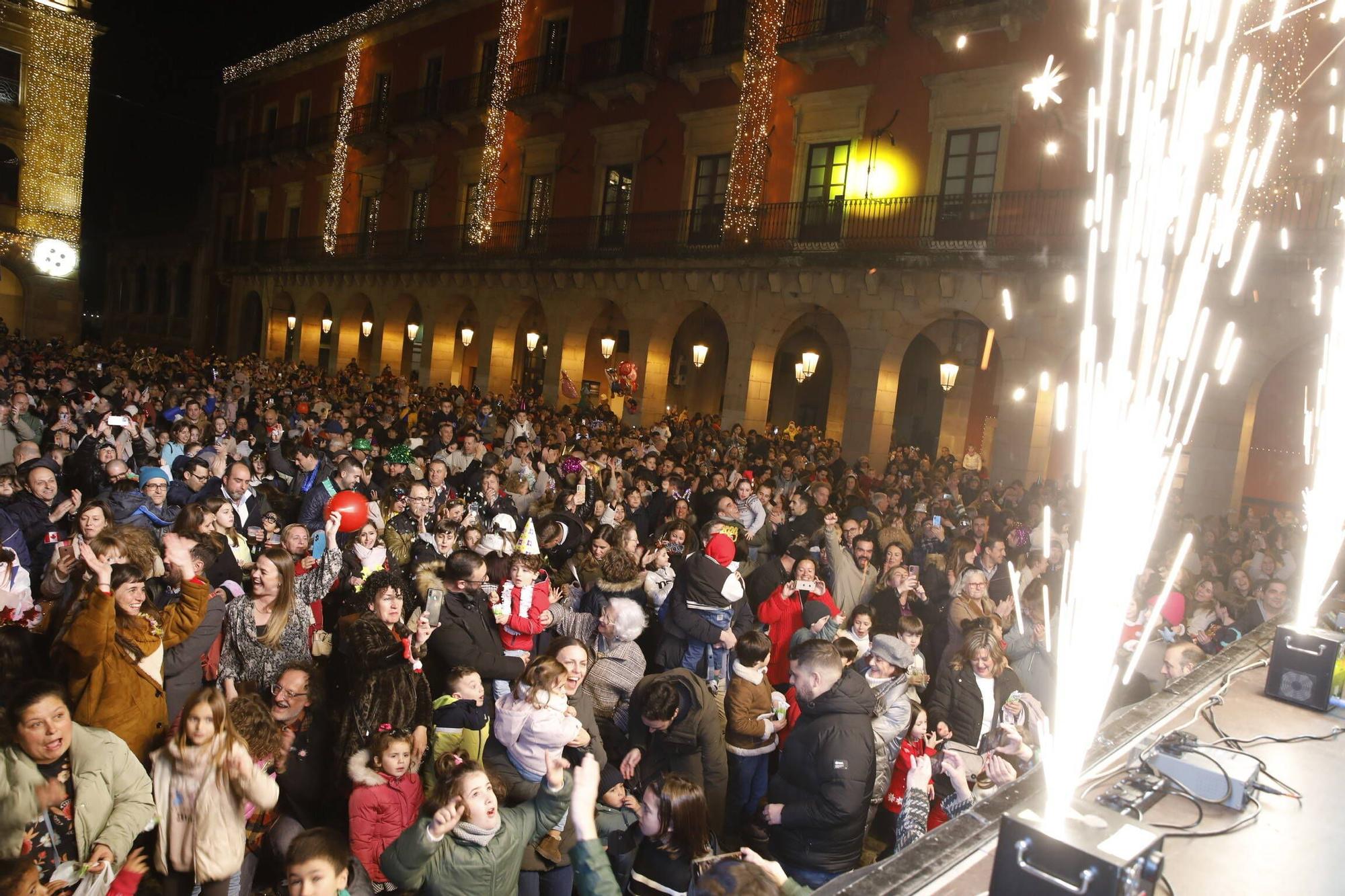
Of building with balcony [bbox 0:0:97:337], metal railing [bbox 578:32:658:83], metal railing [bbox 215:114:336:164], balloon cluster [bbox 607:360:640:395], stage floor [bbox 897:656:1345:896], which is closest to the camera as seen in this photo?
stage floor [bbox 897:656:1345:896]

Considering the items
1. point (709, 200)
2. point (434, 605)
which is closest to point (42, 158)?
point (709, 200)

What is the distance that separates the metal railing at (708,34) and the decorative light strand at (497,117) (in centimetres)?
611

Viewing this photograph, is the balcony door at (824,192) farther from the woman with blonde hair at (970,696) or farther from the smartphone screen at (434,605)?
the smartphone screen at (434,605)

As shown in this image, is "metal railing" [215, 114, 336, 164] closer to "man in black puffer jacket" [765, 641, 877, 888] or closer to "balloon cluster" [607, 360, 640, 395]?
"balloon cluster" [607, 360, 640, 395]

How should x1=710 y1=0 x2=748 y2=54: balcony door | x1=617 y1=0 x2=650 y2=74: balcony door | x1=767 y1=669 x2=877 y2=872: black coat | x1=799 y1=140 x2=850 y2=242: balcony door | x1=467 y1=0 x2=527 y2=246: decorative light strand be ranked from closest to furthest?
x1=767 y1=669 x2=877 y2=872: black coat < x1=799 y1=140 x2=850 y2=242: balcony door < x1=710 y1=0 x2=748 y2=54: balcony door < x1=617 y1=0 x2=650 y2=74: balcony door < x1=467 y1=0 x2=527 y2=246: decorative light strand

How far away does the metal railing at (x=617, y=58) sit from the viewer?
1958 cm

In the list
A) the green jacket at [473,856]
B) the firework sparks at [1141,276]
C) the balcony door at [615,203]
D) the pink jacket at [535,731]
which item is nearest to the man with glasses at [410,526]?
the pink jacket at [535,731]

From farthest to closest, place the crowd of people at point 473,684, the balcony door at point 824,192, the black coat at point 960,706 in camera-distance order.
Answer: the balcony door at point 824,192 < the black coat at point 960,706 < the crowd of people at point 473,684

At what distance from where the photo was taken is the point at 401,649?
13.1 ft

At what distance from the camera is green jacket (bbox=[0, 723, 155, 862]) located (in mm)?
2837

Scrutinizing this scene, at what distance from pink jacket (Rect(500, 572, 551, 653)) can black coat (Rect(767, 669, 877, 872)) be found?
181 cm

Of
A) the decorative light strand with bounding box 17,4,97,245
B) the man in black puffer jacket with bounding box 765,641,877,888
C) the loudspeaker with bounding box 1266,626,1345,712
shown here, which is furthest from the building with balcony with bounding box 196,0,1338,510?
the man in black puffer jacket with bounding box 765,641,877,888

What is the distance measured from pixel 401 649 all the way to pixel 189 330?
39.1 m

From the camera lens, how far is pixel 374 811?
11.1ft
